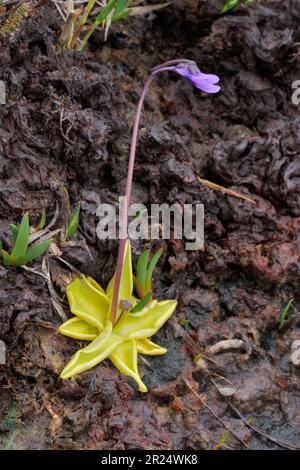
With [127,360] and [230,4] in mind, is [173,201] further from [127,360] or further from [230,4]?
[230,4]

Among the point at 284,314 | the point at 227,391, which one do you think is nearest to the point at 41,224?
the point at 227,391

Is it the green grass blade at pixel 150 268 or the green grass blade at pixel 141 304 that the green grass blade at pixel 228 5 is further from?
the green grass blade at pixel 141 304

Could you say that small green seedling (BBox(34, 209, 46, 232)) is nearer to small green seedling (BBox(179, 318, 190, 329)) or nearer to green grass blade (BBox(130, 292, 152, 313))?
green grass blade (BBox(130, 292, 152, 313))

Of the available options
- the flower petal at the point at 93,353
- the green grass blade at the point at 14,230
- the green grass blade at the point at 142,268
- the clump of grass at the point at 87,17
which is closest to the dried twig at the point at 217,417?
the flower petal at the point at 93,353

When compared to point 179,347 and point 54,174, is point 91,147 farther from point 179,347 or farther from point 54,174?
point 179,347

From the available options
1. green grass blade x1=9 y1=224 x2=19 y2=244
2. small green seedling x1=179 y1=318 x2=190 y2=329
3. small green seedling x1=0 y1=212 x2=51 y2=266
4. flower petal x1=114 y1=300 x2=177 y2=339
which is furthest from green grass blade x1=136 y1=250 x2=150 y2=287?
green grass blade x1=9 y1=224 x2=19 y2=244
